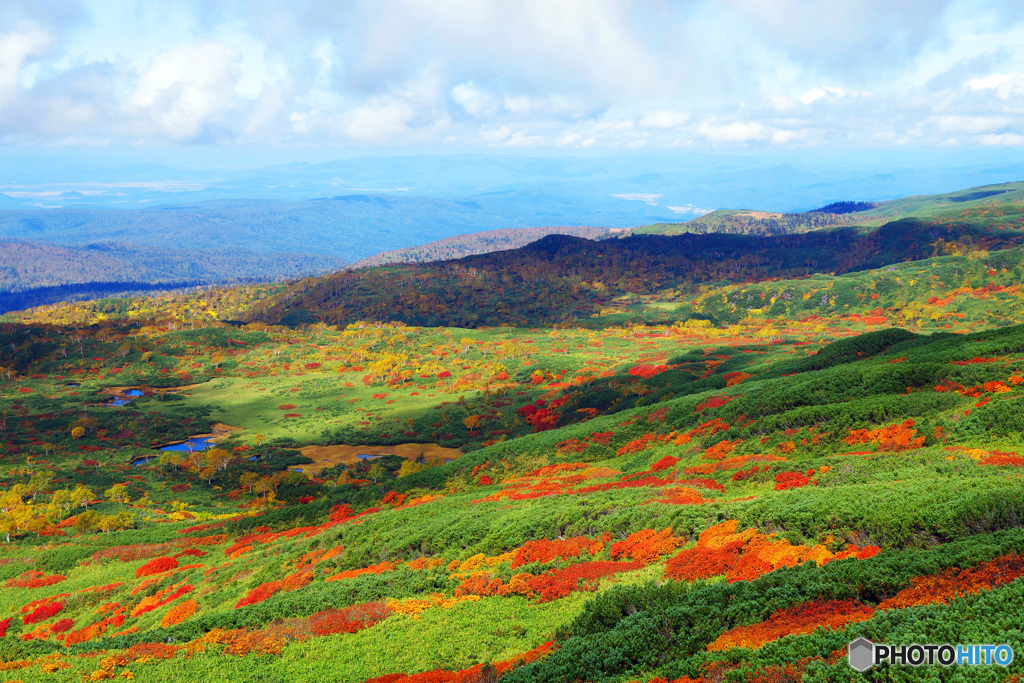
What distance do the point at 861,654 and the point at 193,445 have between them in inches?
6139

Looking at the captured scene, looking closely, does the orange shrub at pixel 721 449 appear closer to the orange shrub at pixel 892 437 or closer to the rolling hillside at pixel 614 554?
the rolling hillside at pixel 614 554

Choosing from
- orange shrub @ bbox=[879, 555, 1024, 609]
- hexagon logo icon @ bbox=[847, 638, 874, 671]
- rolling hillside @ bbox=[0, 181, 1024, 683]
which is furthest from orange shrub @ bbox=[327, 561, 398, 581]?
orange shrub @ bbox=[879, 555, 1024, 609]

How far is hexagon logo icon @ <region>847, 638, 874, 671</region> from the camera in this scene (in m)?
15.0

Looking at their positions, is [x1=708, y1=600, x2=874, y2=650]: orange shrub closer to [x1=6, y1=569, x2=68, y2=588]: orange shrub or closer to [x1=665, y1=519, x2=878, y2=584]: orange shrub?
[x1=665, y1=519, x2=878, y2=584]: orange shrub

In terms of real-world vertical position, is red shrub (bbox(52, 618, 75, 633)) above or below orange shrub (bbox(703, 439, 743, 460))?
below

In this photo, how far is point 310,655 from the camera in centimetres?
2627

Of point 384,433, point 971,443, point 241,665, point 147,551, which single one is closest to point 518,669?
point 241,665

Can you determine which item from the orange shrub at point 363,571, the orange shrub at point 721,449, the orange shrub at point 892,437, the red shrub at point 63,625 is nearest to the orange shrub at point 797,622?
the orange shrub at point 363,571

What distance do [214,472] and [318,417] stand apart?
154ft

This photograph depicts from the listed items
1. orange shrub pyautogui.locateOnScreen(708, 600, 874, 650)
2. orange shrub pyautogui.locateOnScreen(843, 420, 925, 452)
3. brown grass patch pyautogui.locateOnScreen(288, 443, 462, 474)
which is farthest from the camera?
brown grass patch pyautogui.locateOnScreen(288, 443, 462, 474)

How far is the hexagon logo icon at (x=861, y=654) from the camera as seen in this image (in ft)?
49.3

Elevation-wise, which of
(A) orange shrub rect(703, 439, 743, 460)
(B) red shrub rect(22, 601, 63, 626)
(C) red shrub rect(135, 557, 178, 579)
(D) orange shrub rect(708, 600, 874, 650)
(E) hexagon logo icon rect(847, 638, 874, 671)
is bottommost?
(C) red shrub rect(135, 557, 178, 579)

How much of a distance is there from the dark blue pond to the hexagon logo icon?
145 m

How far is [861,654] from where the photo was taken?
50.7 feet
